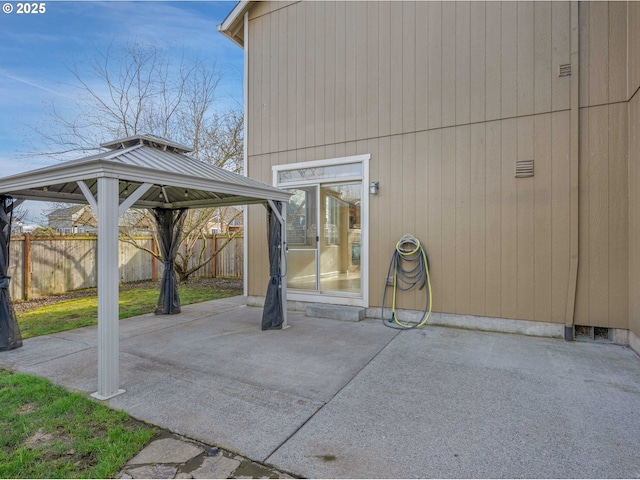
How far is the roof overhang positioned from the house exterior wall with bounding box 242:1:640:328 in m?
0.74

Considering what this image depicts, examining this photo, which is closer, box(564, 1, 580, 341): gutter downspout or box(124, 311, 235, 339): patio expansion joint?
box(564, 1, 580, 341): gutter downspout

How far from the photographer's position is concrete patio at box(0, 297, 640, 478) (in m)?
2.08

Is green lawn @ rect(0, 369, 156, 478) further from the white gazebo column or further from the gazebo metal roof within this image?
the gazebo metal roof

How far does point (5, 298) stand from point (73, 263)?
17.0 ft

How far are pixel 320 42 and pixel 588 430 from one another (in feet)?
20.9

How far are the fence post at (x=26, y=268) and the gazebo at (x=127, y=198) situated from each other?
3801mm

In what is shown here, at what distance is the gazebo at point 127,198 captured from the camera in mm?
2900

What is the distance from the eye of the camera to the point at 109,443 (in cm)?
223

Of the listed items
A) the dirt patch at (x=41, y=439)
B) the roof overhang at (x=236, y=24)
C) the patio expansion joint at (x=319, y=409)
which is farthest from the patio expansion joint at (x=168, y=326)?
the roof overhang at (x=236, y=24)

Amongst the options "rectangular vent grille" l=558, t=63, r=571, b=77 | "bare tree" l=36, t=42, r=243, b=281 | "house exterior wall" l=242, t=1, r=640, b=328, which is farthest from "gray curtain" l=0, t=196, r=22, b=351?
"rectangular vent grille" l=558, t=63, r=571, b=77

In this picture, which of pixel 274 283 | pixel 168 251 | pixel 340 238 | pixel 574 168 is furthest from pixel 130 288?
pixel 574 168

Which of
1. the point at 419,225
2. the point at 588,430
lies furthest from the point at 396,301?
the point at 588,430

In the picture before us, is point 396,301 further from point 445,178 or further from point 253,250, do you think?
point 253,250

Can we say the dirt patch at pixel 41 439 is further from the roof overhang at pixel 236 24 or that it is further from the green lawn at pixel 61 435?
the roof overhang at pixel 236 24
